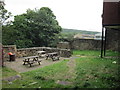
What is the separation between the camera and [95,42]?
1628 centimetres

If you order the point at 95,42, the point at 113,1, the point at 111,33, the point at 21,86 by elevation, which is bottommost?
the point at 21,86

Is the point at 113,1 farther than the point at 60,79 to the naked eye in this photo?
Yes

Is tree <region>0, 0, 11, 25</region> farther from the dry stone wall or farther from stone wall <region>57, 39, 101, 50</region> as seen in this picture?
stone wall <region>57, 39, 101, 50</region>

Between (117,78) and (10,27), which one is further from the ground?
(10,27)

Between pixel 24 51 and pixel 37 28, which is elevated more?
pixel 37 28

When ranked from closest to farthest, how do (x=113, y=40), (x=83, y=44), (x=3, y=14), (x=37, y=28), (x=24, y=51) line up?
(x=24, y=51), (x=3, y=14), (x=113, y=40), (x=37, y=28), (x=83, y=44)

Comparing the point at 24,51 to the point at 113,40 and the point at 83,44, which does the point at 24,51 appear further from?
the point at 113,40

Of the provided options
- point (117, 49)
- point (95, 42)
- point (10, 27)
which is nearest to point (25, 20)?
point (10, 27)

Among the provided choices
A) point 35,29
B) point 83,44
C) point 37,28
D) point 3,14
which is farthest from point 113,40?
Result: point 3,14

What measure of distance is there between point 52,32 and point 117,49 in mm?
9359

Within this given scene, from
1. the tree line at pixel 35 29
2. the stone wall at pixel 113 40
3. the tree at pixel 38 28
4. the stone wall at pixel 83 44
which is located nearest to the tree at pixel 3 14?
the tree line at pixel 35 29

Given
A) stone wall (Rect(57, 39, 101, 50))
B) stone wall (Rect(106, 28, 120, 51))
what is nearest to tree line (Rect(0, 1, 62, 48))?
stone wall (Rect(57, 39, 101, 50))

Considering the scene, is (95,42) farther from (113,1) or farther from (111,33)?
(113,1)

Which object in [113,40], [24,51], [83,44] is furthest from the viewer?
[83,44]
